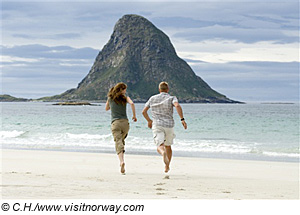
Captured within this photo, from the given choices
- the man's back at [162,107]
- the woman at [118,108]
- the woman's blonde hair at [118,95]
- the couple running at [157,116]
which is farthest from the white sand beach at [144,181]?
the woman's blonde hair at [118,95]

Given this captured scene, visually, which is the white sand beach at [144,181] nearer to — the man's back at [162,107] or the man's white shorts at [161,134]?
the man's white shorts at [161,134]

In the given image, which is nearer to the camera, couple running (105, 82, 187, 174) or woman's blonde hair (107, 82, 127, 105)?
couple running (105, 82, 187, 174)

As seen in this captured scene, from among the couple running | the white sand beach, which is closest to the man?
the couple running

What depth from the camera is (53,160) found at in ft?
43.4

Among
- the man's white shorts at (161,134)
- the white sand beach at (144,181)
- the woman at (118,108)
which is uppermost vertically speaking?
the woman at (118,108)

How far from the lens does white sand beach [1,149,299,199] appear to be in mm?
7215

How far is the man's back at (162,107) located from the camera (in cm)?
913

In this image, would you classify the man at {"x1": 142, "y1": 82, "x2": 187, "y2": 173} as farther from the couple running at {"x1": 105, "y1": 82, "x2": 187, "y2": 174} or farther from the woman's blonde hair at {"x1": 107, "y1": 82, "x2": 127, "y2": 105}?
the woman's blonde hair at {"x1": 107, "y1": 82, "x2": 127, "y2": 105}

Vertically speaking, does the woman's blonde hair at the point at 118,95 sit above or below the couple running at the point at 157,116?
above

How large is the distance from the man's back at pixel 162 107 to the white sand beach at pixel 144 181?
3.89ft
